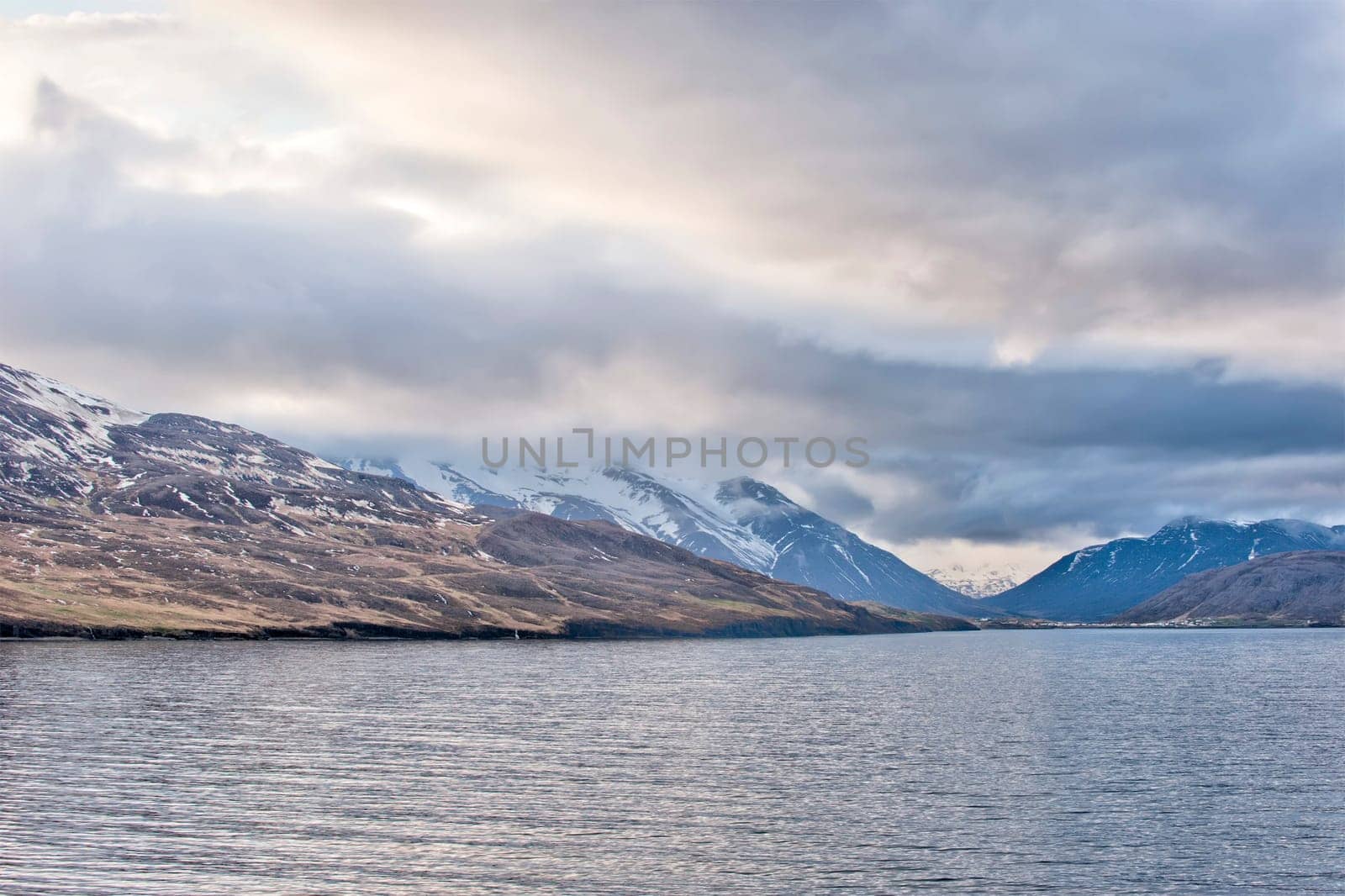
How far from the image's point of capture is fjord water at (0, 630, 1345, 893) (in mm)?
62594

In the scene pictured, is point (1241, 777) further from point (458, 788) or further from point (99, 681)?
point (99, 681)

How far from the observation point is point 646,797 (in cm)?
8469

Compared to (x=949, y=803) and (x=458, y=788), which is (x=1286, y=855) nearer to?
(x=949, y=803)

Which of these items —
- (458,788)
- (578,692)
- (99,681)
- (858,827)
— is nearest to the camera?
(858,827)

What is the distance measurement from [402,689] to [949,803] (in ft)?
335

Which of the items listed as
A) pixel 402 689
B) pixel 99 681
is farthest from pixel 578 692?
pixel 99 681

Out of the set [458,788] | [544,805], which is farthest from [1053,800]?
[458,788]

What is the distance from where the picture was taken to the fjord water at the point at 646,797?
205 ft

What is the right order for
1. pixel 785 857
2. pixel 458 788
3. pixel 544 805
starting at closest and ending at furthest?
pixel 785 857
pixel 544 805
pixel 458 788

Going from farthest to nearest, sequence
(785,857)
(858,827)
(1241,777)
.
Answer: (1241,777) → (858,827) → (785,857)

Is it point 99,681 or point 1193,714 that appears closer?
point 1193,714

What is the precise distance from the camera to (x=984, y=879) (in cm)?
6238

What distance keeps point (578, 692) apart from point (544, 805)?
301 ft

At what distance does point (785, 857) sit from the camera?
220 feet
